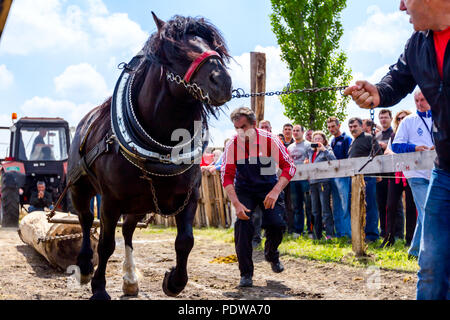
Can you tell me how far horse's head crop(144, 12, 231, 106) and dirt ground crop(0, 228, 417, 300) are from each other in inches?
85.8

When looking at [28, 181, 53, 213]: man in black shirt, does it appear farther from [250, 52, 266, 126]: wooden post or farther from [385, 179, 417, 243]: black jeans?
[385, 179, 417, 243]: black jeans

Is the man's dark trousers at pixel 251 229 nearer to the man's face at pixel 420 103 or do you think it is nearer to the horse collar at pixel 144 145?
the horse collar at pixel 144 145

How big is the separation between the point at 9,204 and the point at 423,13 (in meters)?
11.5

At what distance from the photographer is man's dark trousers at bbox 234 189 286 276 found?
5648 millimetres

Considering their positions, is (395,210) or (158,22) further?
(395,210)

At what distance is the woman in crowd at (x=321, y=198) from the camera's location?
8.50m

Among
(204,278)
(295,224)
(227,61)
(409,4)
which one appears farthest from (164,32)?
(295,224)

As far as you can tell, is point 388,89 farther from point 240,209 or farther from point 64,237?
point 64,237

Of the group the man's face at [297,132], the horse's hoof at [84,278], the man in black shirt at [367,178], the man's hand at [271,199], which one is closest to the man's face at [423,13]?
the man's hand at [271,199]

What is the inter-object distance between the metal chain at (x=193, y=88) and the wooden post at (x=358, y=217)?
3.73 m

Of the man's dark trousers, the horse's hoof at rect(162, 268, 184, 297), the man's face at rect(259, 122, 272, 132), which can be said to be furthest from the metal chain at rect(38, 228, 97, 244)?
the man's face at rect(259, 122, 272, 132)

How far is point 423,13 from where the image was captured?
2.60m

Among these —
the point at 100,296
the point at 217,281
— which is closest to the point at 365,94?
the point at 100,296
